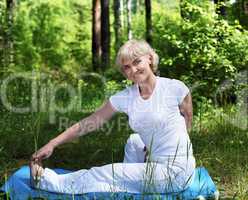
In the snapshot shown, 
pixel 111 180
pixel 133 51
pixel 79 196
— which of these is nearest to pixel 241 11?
pixel 133 51

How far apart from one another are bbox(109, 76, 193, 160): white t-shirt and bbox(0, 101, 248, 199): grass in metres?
0.70

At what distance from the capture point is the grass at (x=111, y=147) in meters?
4.98

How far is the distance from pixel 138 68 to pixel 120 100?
370 millimetres

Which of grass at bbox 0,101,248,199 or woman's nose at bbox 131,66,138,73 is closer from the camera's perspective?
woman's nose at bbox 131,66,138,73

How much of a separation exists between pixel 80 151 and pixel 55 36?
21464 millimetres

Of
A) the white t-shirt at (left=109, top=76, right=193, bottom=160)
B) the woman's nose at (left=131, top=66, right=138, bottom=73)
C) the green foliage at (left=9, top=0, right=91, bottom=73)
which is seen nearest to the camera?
the woman's nose at (left=131, top=66, right=138, bottom=73)

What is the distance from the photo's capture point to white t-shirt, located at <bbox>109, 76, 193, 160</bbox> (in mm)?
3773

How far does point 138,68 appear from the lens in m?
3.65

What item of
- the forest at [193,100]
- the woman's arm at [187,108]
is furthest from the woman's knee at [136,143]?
the woman's arm at [187,108]

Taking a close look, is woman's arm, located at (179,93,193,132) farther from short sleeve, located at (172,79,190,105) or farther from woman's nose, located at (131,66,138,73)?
woman's nose, located at (131,66,138,73)

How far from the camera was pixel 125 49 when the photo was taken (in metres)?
3.63

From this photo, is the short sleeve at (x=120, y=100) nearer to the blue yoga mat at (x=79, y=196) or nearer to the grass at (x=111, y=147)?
the blue yoga mat at (x=79, y=196)

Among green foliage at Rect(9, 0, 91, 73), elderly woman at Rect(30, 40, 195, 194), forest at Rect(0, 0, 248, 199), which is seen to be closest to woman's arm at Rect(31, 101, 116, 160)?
elderly woman at Rect(30, 40, 195, 194)

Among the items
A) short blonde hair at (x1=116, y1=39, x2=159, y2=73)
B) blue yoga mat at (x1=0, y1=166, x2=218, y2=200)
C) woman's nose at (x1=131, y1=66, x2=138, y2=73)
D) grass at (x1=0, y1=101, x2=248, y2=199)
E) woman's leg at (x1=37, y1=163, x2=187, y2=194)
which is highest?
short blonde hair at (x1=116, y1=39, x2=159, y2=73)
